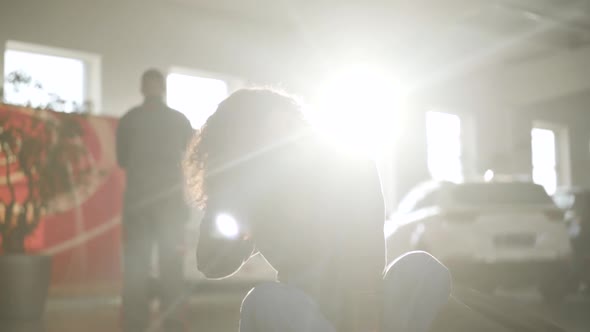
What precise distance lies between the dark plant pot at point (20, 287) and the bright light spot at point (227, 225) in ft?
16.6

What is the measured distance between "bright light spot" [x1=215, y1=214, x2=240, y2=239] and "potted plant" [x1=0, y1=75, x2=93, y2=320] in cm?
506

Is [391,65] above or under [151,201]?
above

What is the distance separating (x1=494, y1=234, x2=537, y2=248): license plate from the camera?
831 centimetres

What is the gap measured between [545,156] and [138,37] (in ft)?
42.6

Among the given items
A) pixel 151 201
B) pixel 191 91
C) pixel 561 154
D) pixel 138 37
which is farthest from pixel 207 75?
pixel 561 154

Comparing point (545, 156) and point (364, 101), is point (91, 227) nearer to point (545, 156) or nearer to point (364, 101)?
point (364, 101)

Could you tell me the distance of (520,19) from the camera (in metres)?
14.5

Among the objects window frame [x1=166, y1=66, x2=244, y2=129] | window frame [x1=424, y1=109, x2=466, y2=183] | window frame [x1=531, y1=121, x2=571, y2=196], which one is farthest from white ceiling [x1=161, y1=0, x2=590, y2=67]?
window frame [x1=531, y1=121, x2=571, y2=196]

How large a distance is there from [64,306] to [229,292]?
2.40 meters

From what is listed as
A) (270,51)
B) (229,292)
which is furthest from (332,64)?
(229,292)

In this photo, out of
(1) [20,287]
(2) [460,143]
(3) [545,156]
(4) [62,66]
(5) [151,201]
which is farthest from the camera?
(3) [545,156]

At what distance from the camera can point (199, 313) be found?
23.7 ft

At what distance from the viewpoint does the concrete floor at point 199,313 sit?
6035 millimetres

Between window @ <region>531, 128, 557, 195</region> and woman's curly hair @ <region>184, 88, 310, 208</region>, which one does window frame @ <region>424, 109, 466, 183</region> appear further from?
woman's curly hair @ <region>184, 88, 310, 208</region>
